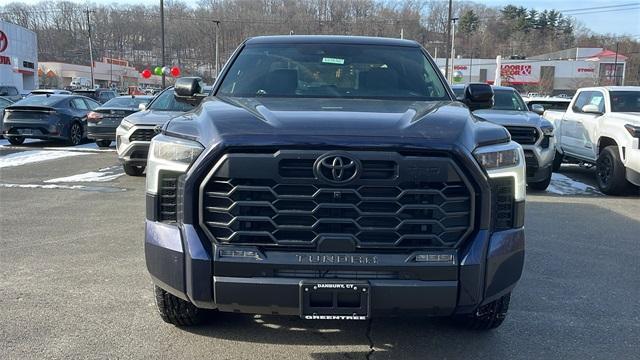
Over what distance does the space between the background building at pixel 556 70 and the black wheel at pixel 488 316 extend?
85868 millimetres

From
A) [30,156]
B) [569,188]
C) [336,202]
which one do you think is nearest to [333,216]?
[336,202]

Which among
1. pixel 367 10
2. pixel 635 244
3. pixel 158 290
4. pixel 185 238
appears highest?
pixel 367 10

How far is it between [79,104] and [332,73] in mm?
13961

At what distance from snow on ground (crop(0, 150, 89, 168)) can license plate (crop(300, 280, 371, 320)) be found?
10667mm

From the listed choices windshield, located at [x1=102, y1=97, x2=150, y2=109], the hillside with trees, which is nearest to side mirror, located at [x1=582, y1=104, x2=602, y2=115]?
windshield, located at [x1=102, y1=97, x2=150, y2=109]

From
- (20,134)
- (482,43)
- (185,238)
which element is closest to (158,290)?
(185,238)

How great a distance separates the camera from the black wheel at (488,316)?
3561 millimetres

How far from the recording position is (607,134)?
9.55m

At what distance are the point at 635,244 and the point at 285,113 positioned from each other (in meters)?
5.02

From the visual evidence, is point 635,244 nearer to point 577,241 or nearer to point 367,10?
point 577,241

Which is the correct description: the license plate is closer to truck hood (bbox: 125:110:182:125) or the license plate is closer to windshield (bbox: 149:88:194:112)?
truck hood (bbox: 125:110:182:125)

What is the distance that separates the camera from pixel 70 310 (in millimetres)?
4043

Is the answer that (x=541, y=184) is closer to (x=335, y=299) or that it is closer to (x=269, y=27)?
(x=335, y=299)

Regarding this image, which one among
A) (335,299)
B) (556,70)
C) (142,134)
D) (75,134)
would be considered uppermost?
(556,70)
